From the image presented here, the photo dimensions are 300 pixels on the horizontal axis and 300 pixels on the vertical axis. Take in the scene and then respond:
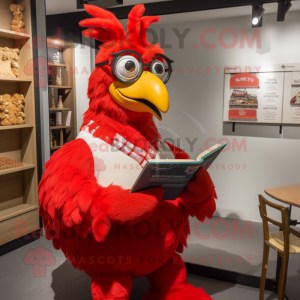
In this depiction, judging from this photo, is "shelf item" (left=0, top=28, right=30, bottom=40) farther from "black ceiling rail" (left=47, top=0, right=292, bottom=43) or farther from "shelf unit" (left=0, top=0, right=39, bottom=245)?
"black ceiling rail" (left=47, top=0, right=292, bottom=43)

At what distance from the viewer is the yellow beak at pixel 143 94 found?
1238mm

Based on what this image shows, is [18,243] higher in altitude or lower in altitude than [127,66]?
lower

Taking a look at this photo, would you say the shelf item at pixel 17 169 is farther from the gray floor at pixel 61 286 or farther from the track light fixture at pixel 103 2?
the track light fixture at pixel 103 2

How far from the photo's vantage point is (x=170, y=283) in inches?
59.9

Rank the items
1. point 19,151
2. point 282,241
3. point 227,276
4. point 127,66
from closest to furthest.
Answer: point 127,66 → point 282,241 → point 227,276 → point 19,151

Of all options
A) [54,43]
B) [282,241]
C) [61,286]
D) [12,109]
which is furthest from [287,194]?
[54,43]

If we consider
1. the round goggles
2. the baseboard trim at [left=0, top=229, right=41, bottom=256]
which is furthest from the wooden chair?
the baseboard trim at [left=0, top=229, right=41, bottom=256]

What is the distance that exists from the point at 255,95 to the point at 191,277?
171cm

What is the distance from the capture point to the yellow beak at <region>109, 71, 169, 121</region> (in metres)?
1.24

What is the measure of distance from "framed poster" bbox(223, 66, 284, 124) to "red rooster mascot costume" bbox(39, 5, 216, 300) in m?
1.61

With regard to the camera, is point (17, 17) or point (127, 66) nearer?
point (127, 66)

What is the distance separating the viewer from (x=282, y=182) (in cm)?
261

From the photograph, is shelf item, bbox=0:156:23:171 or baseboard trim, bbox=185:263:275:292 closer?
baseboard trim, bbox=185:263:275:292

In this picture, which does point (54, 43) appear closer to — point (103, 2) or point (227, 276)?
point (103, 2)
